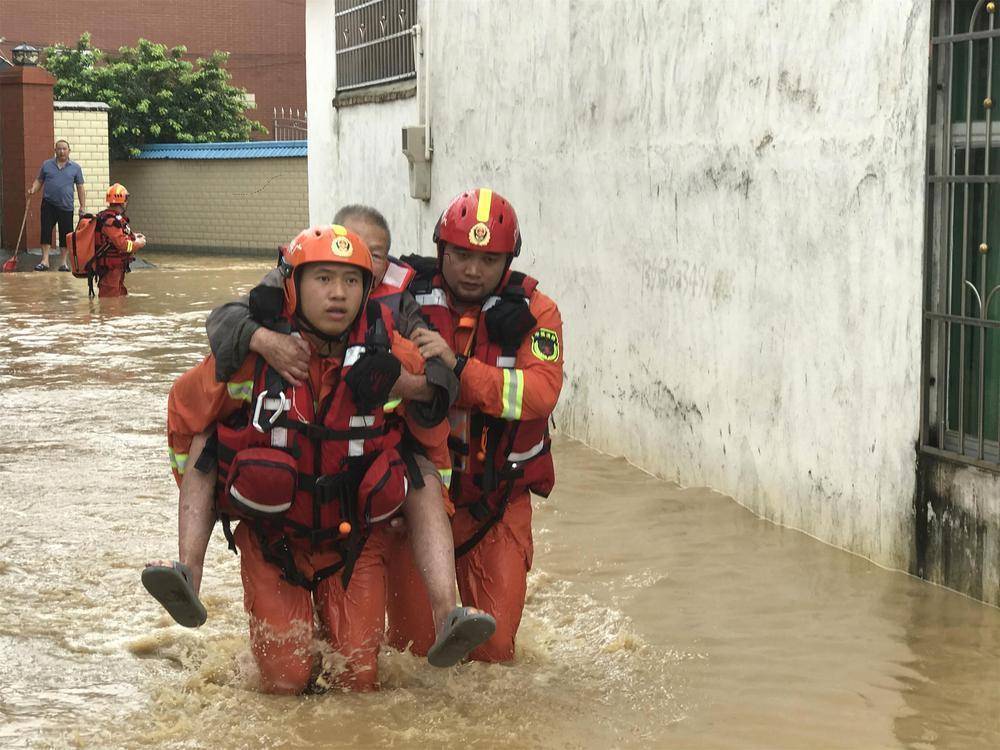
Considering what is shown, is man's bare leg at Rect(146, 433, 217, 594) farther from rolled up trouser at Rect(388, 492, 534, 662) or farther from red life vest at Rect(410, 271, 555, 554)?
red life vest at Rect(410, 271, 555, 554)

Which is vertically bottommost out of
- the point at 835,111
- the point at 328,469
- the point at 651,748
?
the point at 651,748

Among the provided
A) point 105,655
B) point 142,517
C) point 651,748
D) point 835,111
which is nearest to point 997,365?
point 835,111

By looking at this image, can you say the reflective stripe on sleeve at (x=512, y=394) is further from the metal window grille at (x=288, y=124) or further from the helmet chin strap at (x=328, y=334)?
the metal window grille at (x=288, y=124)

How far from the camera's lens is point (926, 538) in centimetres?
627

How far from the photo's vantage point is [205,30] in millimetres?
40812

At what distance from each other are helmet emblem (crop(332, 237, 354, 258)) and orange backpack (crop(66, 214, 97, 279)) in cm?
1392

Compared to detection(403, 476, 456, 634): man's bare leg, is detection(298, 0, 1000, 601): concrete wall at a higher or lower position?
higher

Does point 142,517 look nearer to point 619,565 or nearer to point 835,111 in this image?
point 619,565

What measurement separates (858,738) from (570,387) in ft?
18.0

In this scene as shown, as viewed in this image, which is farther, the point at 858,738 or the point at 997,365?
the point at 997,365

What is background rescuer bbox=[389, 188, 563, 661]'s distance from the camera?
5.12m

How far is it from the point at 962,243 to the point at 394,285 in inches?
95.6

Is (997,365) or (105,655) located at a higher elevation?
(997,365)

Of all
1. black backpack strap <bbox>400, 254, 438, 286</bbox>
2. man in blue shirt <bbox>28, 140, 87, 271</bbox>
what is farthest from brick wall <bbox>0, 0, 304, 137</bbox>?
black backpack strap <bbox>400, 254, 438, 286</bbox>
